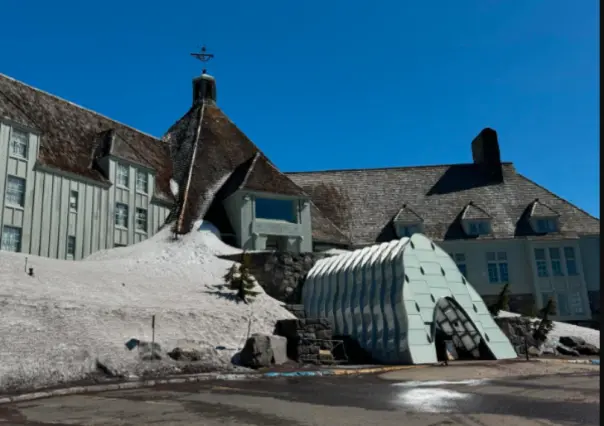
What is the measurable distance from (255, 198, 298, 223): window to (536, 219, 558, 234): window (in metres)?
17.7

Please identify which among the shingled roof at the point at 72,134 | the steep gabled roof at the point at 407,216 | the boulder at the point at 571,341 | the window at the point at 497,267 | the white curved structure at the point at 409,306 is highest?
the shingled roof at the point at 72,134

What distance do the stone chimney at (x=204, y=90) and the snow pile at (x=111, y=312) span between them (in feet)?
58.8

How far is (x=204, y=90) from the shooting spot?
1588 inches

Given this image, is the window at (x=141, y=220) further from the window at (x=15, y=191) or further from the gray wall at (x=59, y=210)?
the window at (x=15, y=191)

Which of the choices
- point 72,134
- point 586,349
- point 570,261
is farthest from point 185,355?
point 570,261

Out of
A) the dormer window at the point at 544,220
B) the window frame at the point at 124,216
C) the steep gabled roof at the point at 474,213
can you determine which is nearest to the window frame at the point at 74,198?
the window frame at the point at 124,216

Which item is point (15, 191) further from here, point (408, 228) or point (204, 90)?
point (408, 228)

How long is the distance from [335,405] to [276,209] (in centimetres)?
2205

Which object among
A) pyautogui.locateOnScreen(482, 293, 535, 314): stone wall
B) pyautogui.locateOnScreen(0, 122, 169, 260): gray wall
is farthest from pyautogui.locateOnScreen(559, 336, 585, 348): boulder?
pyautogui.locateOnScreen(0, 122, 169, 260): gray wall

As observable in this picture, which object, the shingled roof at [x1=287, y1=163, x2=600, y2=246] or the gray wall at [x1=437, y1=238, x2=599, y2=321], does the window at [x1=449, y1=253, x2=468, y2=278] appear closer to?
the gray wall at [x1=437, y1=238, x2=599, y2=321]

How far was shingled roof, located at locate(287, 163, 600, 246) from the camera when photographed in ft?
119

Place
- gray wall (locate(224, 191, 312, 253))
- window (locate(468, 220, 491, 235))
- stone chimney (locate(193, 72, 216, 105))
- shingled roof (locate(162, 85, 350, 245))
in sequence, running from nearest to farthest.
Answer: gray wall (locate(224, 191, 312, 253)) < shingled roof (locate(162, 85, 350, 245)) < window (locate(468, 220, 491, 235)) < stone chimney (locate(193, 72, 216, 105))

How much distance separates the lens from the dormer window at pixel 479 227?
118 feet

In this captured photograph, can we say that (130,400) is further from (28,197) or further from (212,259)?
(28,197)
